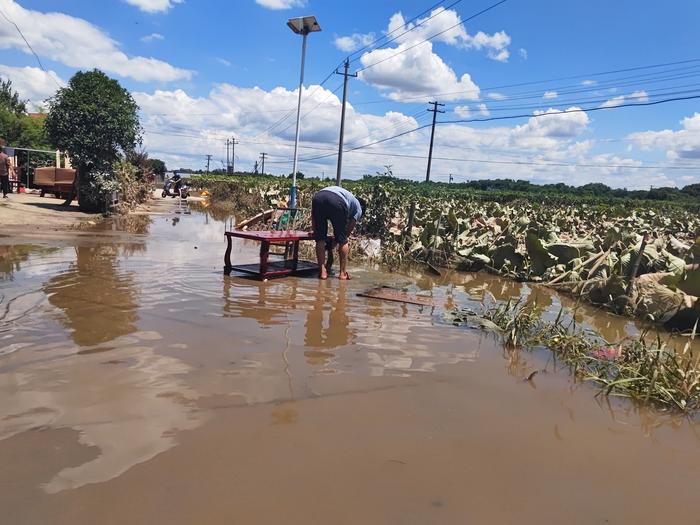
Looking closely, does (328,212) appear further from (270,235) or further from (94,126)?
(94,126)

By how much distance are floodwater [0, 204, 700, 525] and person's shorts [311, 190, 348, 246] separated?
2.32 metres

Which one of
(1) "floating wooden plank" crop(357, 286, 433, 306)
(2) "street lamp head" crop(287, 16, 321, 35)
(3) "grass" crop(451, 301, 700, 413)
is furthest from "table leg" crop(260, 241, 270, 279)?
(2) "street lamp head" crop(287, 16, 321, 35)

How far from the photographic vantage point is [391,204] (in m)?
11.9

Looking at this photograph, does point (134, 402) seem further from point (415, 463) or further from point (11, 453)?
point (415, 463)

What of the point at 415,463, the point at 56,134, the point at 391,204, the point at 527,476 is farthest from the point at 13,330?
the point at 56,134

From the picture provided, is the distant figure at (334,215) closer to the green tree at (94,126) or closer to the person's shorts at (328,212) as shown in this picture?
the person's shorts at (328,212)

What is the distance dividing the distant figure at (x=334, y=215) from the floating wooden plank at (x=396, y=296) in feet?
3.04

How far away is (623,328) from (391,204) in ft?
22.4

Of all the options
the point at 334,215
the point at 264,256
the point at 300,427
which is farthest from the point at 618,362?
the point at 264,256

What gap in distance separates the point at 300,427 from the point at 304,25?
11.3 meters

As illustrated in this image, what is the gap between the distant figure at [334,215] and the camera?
22.8 ft

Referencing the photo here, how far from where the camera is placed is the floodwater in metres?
2.01

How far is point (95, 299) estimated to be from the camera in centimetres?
500

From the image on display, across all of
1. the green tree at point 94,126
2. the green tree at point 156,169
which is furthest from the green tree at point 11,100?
the green tree at point 94,126
